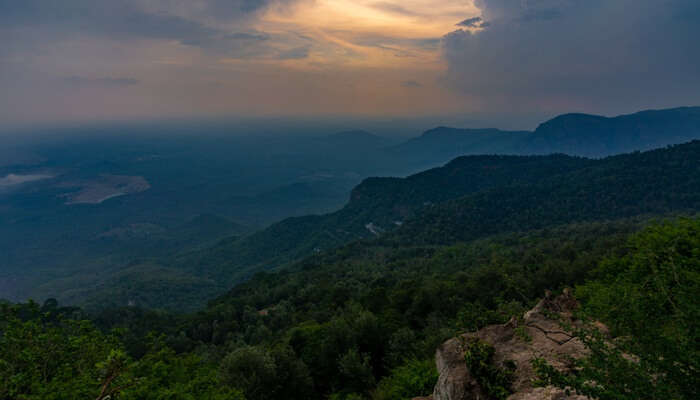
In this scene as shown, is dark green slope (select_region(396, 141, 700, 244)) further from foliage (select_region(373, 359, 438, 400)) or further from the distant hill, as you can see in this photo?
foliage (select_region(373, 359, 438, 400))

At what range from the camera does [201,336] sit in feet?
155

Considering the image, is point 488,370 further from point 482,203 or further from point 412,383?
point 482,203

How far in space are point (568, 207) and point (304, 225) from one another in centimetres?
10476

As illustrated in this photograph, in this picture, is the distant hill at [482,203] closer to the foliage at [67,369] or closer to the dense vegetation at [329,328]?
the dense vegetation at [329,328]

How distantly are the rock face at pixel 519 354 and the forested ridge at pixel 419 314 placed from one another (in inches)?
29.1

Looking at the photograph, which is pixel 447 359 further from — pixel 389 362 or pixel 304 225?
pixel 304 225

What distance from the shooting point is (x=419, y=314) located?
112ft

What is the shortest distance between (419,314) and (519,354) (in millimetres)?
24541

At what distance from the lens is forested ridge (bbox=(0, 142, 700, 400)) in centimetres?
684

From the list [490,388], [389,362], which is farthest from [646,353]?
[389,362]

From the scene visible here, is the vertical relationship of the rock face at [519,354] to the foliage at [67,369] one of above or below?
above

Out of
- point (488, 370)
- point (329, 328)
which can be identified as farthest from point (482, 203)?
point (488, 370)

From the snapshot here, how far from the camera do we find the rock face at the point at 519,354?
8.88 metres

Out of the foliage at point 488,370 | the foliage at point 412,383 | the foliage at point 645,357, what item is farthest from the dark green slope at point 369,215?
the foliage at point 645,357
